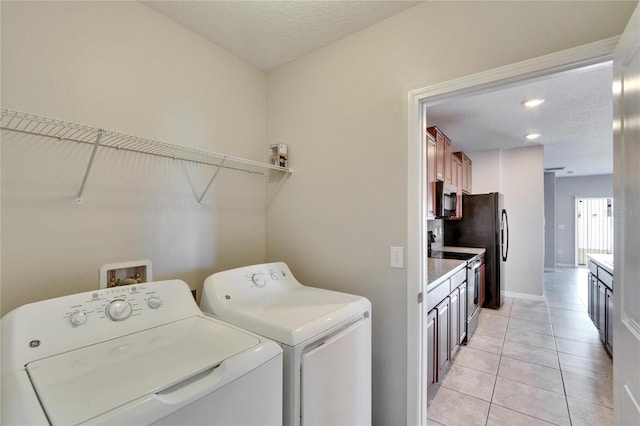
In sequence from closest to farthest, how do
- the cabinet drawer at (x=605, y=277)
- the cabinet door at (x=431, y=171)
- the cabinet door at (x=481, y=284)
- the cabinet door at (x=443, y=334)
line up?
1. the cabinet door at (x=443, y=334)
2. the cabinet drawer at (x=605, y=277)
3. the cabinet door at (x=431, y=171)
4. the cabinet door at (x=481, y=284)

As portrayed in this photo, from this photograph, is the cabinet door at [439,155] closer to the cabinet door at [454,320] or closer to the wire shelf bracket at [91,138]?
the cabinet door at [454,320]

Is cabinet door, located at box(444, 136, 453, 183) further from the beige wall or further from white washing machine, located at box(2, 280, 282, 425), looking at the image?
white washing machine, located at box(2, 280, 282, 425)

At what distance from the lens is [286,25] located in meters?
1.66

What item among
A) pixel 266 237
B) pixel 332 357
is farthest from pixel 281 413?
pixel 266 237

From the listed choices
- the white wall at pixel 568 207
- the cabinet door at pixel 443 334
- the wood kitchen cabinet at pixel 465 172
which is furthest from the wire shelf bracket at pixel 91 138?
the white wall at pixel 568 207

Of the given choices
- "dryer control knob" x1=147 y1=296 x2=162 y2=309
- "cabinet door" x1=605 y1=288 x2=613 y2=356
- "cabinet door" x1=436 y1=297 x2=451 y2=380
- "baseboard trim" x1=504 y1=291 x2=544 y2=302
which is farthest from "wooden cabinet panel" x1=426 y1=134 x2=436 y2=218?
"baseboard trim" x1=504 y1=291 x2=544 y2=302

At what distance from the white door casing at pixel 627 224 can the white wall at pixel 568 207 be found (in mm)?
8319

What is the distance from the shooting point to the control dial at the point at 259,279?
5.30ft

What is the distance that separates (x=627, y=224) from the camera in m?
0.94

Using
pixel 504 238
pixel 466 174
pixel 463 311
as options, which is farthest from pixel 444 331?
pixel 466 174

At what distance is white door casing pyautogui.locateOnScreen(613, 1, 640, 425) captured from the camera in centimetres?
88

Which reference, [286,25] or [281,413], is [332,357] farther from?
[286,25]

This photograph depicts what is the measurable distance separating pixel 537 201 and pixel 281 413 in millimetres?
5048

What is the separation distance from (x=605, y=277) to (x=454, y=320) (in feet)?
5.05
